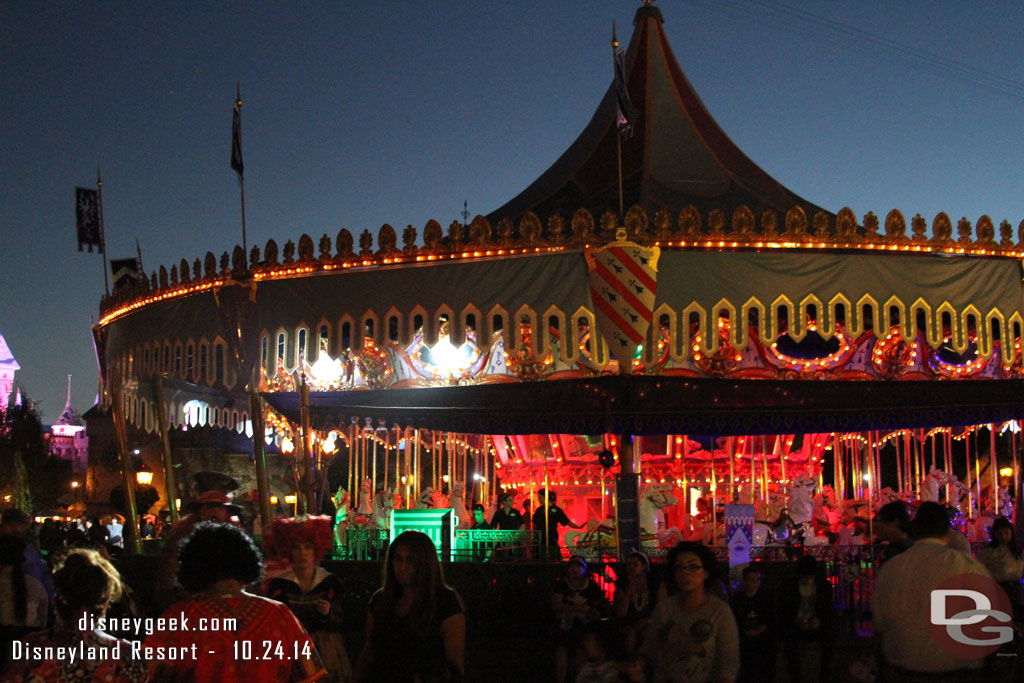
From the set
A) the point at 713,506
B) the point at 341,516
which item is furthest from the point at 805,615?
the point at 341,516

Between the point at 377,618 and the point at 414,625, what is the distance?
0.74 feet

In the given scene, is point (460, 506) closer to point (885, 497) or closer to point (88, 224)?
point (885, 497)

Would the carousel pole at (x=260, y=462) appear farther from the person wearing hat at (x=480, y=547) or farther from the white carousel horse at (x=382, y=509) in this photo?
the white carousel horse at (x=382, y=509)

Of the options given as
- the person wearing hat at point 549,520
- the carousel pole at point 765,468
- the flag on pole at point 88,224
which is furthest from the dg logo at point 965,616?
the flag on pole at point 88,224

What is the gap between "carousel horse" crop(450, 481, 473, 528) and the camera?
17656mm

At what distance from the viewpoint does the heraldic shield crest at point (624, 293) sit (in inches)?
543

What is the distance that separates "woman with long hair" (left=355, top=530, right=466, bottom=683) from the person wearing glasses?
37.1 inches

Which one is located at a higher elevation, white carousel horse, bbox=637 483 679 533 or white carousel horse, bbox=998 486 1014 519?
white carousel horse, bbox=637 483 679 533

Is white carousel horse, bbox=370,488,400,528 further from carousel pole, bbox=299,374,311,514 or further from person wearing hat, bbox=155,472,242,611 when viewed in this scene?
person wearing hat, bbox=155,472,242,611

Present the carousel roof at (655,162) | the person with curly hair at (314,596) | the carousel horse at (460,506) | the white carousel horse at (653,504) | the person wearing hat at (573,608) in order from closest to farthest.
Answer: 1. the person with curly hair at (314,596)
2. the person wearing hat at (573,608)
3. the carousel roof at (655,162)
4. the white carousel horse at (653,504)
5. the carousel horse at (460,506)

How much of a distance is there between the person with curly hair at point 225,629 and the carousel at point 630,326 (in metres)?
8.22

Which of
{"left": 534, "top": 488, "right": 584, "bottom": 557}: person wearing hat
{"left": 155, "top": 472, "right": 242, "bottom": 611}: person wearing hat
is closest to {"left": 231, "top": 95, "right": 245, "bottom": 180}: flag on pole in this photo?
{"left": 534, "top": 488, "right": 584, "bottom": 557}: person wearing hat

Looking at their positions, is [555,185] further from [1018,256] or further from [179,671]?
[179,671]

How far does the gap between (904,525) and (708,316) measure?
7.99 meters
